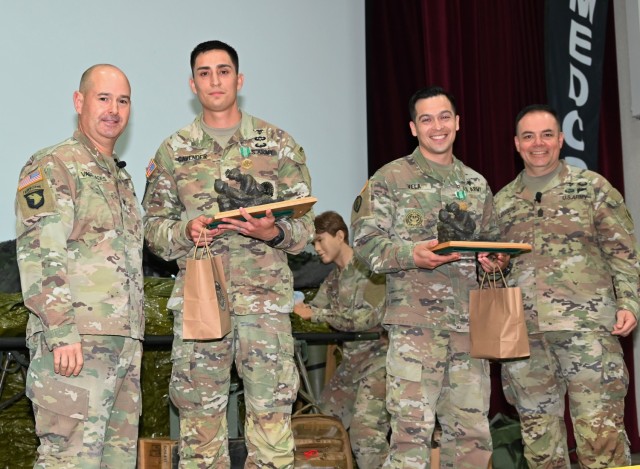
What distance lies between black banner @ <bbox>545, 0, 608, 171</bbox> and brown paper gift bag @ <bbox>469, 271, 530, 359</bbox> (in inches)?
99.3

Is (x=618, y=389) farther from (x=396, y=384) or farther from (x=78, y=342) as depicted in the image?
(x=78, y=342)

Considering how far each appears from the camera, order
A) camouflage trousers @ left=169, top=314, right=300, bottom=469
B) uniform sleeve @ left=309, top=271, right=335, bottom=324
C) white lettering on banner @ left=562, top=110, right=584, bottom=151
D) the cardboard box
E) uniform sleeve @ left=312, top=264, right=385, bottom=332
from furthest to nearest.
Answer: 1. white lettering on banner @ left=562, top=110, right=584, bottom=151
2. uniform sleeve @ left=309, top=271, right=335, bottom=324
3. uniform sleeve @ left=312, top=264, right=385, bottom=332
4. the cardboard box
5. camouflage trousers @ left=169, top=314, right=300, bottom=469

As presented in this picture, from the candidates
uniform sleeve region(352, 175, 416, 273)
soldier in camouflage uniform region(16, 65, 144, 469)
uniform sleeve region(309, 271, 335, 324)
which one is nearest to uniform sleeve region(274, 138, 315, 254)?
uniform sleeve region(352, 175, 416, 273)

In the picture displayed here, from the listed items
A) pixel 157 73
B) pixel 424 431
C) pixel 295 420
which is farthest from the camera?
pixel 157 73

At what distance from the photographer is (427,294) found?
330 cm

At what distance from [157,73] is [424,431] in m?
2.64

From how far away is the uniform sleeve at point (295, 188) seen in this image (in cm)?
306

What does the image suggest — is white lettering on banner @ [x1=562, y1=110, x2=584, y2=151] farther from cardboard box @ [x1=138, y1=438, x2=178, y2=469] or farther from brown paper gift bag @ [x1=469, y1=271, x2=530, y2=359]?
cardboard box @ [x1=138, y1=438, x2=178, y2=469]

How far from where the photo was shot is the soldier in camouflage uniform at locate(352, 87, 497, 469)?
10.5 feet

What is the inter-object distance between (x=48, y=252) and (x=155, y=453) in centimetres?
169

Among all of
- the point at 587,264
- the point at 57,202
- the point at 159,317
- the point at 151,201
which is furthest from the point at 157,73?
the point at 587,264

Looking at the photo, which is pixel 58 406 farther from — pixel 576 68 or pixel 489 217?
pixel 576 68

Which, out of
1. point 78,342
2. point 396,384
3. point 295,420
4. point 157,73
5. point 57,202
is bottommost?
point 295,420

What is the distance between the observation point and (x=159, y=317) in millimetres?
4289
